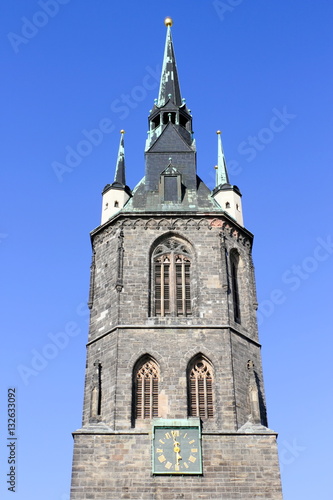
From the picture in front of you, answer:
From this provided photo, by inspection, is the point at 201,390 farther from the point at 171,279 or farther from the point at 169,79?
the point at 169,79

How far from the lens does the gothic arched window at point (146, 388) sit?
23.7 meters

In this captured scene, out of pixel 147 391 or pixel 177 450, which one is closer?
pixel 177 450

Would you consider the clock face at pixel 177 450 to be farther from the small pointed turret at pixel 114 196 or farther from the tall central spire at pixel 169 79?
the tall central spire at pixel 169 79

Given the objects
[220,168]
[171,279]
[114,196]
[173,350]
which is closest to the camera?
[173,350]

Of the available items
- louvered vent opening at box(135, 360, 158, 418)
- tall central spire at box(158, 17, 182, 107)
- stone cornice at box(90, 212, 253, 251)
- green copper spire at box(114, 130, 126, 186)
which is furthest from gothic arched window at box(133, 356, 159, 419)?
tall central spire at box(158, 17, 182, 107)

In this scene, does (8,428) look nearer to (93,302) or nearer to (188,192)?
(93,302)

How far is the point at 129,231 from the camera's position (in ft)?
91.0

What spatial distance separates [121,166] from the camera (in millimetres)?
31375

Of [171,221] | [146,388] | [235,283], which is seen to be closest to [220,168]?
[171,221]

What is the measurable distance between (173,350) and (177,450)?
339cm

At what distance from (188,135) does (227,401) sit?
523 inches

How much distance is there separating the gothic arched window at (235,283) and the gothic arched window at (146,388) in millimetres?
3603

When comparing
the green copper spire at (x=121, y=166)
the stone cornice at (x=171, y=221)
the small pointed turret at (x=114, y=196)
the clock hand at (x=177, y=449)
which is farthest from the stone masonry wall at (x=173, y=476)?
the green copper spire at (x=121, y=166)

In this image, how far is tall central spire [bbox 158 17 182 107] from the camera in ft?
114
